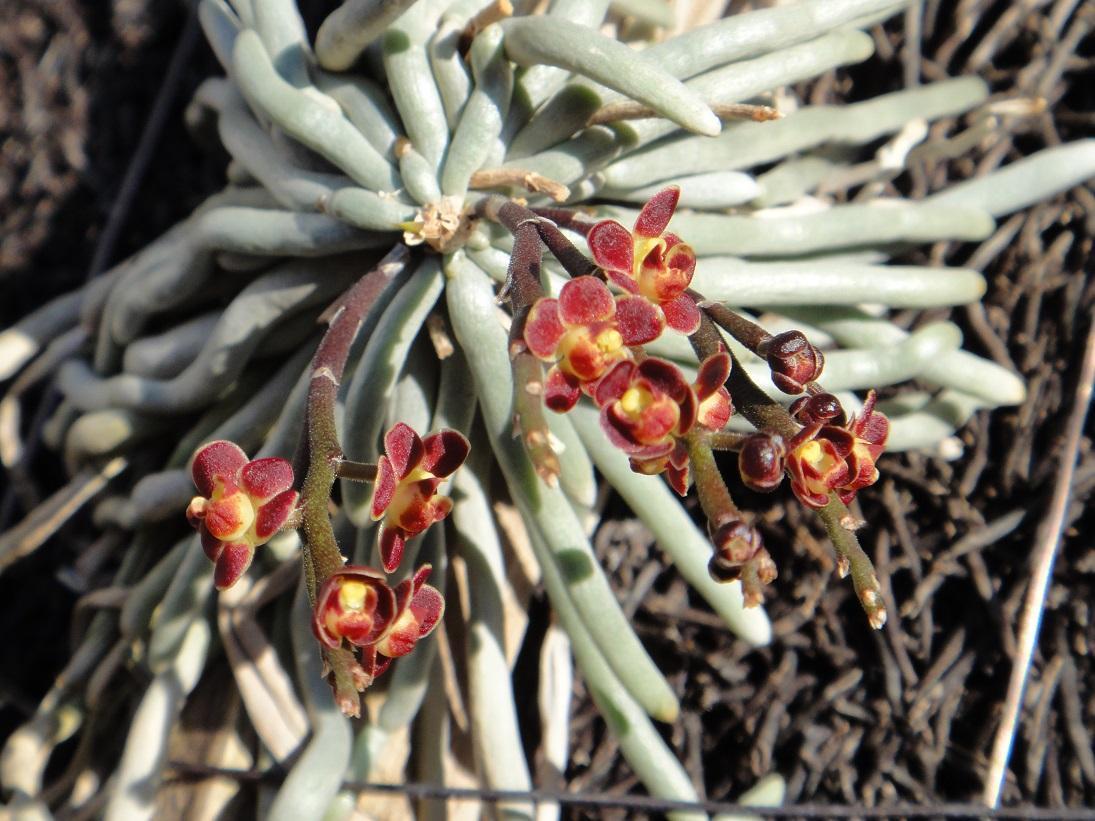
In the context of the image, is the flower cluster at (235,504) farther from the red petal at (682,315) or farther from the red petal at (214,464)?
the red petal at (682,315)

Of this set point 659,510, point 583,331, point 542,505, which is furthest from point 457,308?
point 583,331

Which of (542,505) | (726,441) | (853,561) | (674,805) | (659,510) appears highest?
(726,441)

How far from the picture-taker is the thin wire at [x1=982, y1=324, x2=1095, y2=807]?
4.68ft

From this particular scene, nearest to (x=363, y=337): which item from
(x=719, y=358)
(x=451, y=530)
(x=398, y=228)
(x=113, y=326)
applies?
(x=398, y=228)

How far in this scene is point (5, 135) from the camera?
1939 millimetres

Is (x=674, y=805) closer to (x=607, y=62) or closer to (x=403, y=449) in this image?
(x=403, y=449)

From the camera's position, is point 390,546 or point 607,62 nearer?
point 390,546

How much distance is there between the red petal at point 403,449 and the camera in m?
0.81

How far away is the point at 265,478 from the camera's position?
2.62 feet

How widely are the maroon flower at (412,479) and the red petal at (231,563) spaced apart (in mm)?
113

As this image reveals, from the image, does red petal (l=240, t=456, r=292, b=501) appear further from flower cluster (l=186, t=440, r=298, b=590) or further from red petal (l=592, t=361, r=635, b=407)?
red petal (l=592, t=361, r=635, b=407)

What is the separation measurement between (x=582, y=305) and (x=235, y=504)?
33cm

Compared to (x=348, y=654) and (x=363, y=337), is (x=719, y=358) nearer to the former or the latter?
(x=348, y=654)

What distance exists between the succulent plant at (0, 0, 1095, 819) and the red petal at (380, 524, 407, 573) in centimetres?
12
